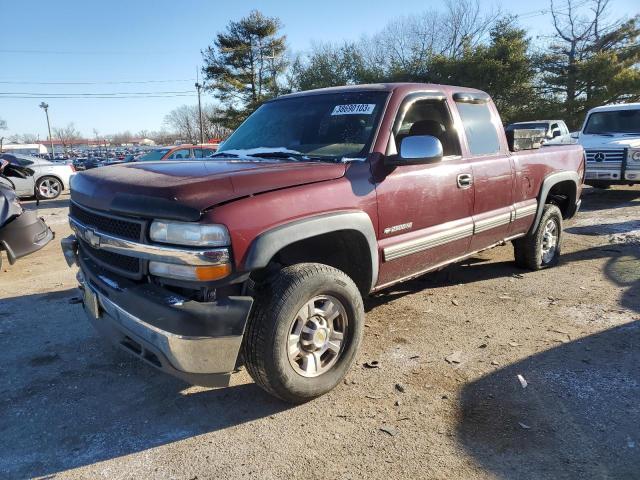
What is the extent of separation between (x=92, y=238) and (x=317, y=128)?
1788 mm

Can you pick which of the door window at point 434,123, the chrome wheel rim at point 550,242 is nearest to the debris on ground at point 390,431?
the door window at point 434,123

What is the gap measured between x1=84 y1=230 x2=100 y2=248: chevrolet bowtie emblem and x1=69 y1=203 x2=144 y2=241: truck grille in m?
0.04

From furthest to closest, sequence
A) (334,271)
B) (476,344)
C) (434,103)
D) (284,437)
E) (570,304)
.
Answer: (570,304) → (434,103) → (476,344) → (334,271) → (284,437)

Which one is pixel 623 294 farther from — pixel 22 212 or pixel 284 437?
pixel 22 212

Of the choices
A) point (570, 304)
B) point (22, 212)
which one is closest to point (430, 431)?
point (570, 304)

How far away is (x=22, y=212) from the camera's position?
18.2ft

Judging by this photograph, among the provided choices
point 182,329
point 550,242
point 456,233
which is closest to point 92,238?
point 182,329

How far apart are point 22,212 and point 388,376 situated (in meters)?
4.68

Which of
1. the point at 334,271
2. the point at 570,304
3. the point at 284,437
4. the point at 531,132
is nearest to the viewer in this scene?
the point at 284,437

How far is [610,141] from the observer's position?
35.1 ft

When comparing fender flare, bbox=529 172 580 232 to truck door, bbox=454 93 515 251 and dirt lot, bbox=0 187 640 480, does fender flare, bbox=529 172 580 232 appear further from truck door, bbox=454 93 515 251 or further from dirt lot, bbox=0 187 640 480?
dirt lot, bbox=0 187 640 480

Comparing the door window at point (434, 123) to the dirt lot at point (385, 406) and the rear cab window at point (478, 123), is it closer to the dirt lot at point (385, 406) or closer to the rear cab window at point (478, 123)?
the rear cab window at point (478, 123)

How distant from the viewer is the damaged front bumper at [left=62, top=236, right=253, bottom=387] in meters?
2.37

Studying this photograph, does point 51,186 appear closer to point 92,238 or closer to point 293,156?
point 92,238
